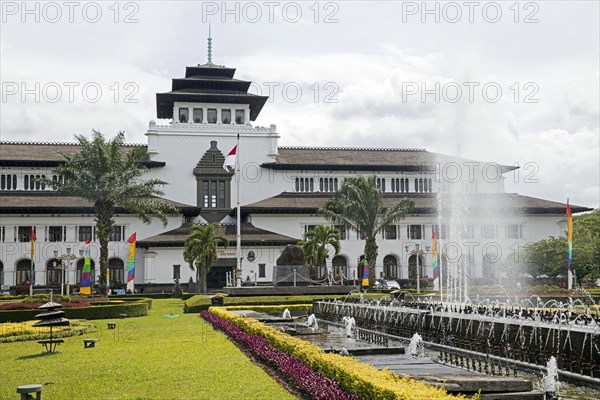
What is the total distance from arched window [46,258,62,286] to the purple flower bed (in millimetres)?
42240

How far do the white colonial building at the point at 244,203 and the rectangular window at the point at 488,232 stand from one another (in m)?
0.09

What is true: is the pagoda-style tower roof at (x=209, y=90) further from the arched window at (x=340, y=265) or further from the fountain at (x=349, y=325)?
the fountain at (x=349, y=325)

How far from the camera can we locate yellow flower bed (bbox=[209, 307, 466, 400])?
835 cm

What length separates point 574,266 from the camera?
51531 mm

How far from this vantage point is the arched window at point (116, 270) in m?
59.0

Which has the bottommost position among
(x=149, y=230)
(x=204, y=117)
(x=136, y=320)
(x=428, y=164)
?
(x=136, y=320)

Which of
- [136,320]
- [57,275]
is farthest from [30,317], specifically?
[57,275]

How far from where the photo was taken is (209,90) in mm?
65562

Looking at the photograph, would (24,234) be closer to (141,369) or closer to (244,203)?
(244,203)

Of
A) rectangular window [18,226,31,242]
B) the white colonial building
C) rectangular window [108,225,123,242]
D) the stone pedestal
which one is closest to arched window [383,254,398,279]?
the white colonial building

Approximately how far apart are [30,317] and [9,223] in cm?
3038

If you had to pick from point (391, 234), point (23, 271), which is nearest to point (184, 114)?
point (23, 271)

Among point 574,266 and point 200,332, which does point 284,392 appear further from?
point 574,266

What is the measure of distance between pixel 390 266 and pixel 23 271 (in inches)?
1225
